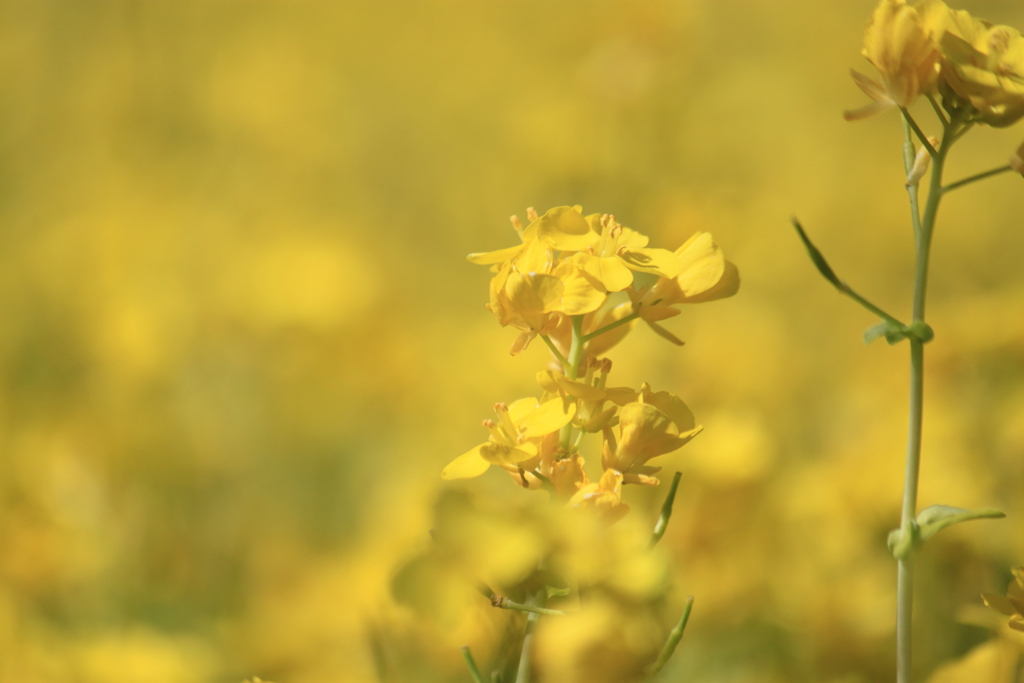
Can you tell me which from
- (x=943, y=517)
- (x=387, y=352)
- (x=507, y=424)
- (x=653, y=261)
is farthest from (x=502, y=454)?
(x=387, y=352)

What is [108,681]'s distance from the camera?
717mm

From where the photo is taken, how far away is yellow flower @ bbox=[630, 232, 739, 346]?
428mm

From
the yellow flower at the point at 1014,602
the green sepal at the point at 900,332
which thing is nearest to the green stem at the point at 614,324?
the green sepal at the point at 900,332

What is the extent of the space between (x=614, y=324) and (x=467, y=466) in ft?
0.34

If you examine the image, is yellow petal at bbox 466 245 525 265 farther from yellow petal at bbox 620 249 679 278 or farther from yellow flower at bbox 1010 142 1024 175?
yellow flower at bbox 1010 142 1024 175

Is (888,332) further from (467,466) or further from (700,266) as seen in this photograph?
(467,466)

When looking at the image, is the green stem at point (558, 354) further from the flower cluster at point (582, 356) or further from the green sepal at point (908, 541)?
the green sepal at point (908, 541)

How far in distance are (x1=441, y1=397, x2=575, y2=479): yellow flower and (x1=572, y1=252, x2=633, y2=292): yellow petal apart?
61mm

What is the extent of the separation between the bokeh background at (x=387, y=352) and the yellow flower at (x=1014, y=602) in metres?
0.12

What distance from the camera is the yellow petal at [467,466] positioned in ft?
1.33

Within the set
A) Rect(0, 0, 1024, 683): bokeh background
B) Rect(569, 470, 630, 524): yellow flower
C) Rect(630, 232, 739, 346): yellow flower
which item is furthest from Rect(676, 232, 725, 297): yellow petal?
Rect(0, 0, 1024, 683): bokeh background

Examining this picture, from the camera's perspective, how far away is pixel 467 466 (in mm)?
410

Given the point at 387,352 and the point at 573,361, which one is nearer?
the point at 573,361

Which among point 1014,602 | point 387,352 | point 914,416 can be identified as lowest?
point 387,352
